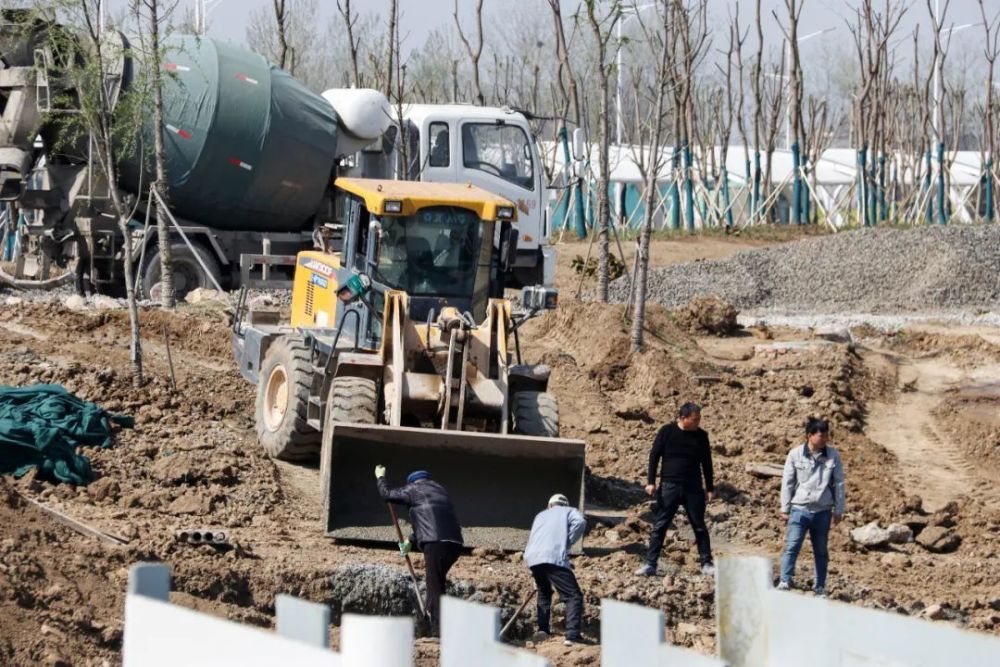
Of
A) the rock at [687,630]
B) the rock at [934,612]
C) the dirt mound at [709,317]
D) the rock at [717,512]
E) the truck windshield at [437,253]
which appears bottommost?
the rock at [687,630]

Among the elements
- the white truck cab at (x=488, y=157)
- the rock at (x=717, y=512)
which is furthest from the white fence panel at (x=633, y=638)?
the white truck cab at (x=488, y=157)

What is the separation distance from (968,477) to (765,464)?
2378mm

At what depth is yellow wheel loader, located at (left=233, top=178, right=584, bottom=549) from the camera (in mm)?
12008

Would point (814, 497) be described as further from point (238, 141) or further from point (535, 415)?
point (238, 141)

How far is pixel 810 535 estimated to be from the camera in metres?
11.5

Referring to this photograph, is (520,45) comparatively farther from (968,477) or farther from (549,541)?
(549,541)

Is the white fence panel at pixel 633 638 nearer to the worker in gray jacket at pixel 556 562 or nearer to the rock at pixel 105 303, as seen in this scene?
the worker in gray jacket at pixel 556 562

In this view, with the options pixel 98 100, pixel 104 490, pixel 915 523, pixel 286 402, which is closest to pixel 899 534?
pixel 915 523

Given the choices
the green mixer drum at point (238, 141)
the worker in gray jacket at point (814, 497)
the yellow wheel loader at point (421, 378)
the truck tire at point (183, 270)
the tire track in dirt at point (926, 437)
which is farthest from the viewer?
the truck tire at point (183, 270)

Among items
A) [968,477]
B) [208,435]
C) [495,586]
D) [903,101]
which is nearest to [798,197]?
[903,101]

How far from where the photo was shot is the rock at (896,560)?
41.8 ft

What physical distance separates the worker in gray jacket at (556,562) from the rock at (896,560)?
3.45 meters

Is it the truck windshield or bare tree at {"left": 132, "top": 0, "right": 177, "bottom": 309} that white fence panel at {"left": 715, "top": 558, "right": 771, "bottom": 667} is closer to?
the truck windshield

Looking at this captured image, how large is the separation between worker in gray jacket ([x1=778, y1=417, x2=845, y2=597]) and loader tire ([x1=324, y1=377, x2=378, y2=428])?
3.28m
